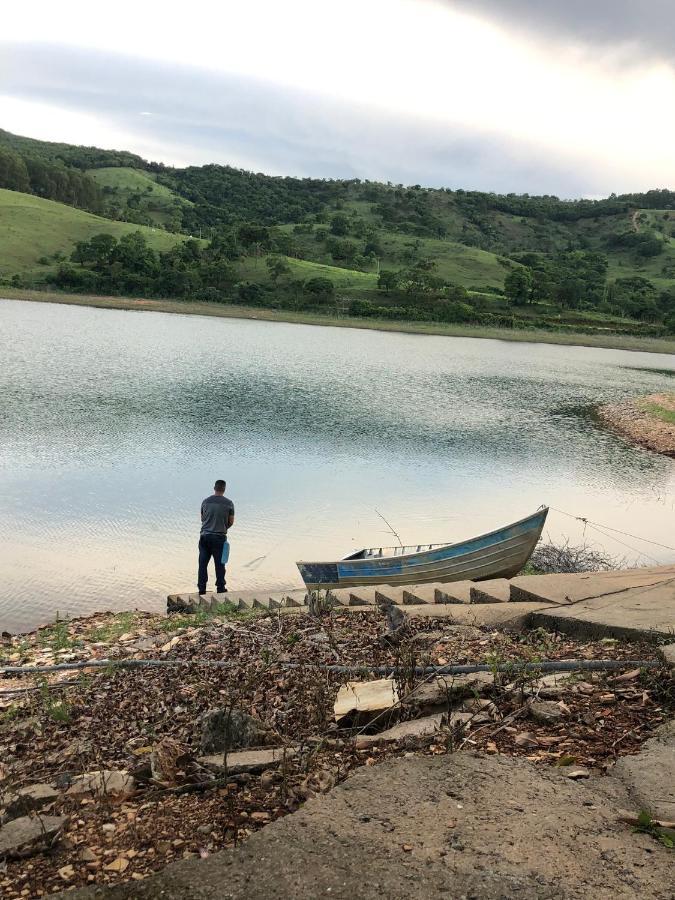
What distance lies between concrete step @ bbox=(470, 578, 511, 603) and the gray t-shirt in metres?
4.92

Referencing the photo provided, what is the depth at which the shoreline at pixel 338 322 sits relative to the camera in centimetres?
10781

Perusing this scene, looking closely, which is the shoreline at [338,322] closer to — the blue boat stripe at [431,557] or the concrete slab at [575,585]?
the blue boat stripe at [431,557]

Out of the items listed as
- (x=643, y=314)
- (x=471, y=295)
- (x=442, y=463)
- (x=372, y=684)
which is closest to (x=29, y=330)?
(x=442, y=463)

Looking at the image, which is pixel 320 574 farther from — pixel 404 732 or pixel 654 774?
pixel 654 774

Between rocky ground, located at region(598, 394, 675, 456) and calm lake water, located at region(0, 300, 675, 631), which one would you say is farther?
rocky ground, located at region(598, 394, 675, 456)

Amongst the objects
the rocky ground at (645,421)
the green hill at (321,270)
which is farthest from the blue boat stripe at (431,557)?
Answer: the green hill at (321,270)

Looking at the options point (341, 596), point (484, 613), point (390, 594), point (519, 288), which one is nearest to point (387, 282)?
point (519, 288)

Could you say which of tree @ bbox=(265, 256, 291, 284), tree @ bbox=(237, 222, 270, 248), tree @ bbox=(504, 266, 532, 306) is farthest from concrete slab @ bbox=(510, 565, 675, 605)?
tree @ bbox=(237, 222, 270, 248)

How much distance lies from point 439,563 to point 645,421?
32.1 meters

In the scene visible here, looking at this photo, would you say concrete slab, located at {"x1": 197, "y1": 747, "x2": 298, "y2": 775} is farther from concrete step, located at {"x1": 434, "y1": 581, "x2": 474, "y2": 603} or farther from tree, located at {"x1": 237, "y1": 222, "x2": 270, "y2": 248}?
tree, located at {"x1": 237, "y1": 222, "x2": 270, "y2": 248}

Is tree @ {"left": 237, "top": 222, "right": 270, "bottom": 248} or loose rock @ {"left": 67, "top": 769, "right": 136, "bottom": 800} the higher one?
tree @ {"left": 237, "top": 222, "right": 270, "bottom": 248}

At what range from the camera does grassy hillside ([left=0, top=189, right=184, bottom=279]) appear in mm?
127062

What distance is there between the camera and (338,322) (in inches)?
4348

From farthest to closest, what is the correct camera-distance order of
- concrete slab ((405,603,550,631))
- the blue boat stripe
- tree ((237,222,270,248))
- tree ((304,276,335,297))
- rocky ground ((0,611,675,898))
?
tree ((237,222,270,248)) < tree ((304,276,335,297)) < the blue boat stripe < concrete slab ((405,603,550,631)) < rocky ground ((0,611,675,898))
